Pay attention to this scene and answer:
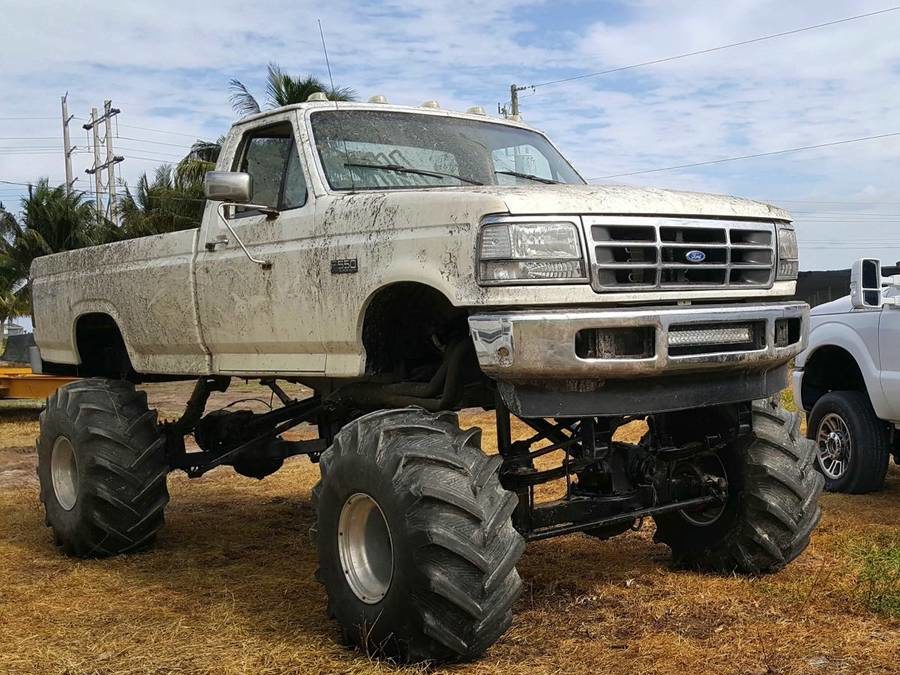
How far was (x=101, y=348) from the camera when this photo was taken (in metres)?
7.75

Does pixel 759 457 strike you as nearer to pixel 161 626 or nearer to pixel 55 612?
pixel 161 626

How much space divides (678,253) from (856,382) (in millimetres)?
5026

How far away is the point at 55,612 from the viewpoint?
547 cm

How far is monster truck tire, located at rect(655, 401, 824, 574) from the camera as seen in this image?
558 centimetres

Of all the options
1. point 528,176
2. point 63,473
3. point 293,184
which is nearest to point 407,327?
point 293,184

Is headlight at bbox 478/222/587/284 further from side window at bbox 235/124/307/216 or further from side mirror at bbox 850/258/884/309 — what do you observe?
side mirror at bbox 850/258/884/309

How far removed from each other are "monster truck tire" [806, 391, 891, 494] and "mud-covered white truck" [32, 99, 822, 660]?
9.42ft

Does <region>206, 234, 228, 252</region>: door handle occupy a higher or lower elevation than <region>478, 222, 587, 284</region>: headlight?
higher

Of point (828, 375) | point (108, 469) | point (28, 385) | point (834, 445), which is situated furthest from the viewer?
point (28, 385)

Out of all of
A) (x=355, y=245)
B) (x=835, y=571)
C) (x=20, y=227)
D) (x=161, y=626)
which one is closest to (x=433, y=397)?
(x=355, y=245)

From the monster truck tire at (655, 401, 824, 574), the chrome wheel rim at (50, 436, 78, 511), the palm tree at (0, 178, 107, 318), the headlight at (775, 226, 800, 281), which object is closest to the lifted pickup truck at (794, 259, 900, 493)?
the monster truck tire at (655, 401, 824, 574)

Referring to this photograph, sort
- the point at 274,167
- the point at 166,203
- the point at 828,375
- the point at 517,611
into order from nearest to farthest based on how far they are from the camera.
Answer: the point at 517,611 → the point at 274,167 → the point at 828,375 → the point at 166,203

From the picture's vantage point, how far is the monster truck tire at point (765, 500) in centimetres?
558

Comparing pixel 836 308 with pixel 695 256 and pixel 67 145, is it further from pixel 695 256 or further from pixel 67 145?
pixel 67 145
